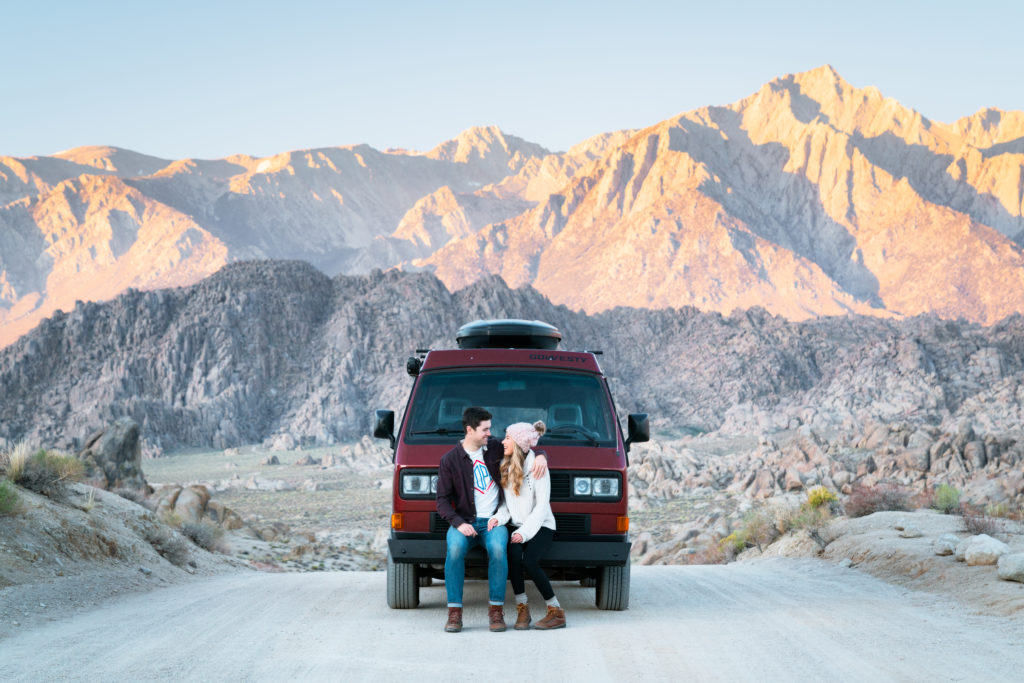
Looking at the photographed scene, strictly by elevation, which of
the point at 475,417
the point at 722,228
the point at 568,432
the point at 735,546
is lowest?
the point at 735,546

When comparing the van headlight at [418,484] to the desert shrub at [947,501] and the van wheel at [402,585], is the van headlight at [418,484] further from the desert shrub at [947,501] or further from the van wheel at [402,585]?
the desert shrub at [947,501]

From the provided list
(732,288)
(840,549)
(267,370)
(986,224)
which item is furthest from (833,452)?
(986,224)

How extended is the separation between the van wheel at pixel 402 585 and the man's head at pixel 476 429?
6.32 feet

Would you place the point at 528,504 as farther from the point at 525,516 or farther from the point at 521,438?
the point at 521,438

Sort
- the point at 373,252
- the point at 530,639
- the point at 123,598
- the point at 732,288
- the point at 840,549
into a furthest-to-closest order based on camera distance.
Answer: the point at 373,252, the point at 732,288, the point at 840,549, the point at 123,598, the point at 530,639

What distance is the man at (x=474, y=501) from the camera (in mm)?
8609

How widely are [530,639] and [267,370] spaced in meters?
79.2

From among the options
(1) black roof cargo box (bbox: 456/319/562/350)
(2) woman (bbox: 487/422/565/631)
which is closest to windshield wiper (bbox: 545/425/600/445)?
(2) woman (bbox: 487/422/565/631)

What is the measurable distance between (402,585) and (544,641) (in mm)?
2164

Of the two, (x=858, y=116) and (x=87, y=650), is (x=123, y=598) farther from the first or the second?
(x=858, y=116)

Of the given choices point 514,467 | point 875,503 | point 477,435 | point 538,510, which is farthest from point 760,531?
point 477,435

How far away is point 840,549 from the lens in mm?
16578

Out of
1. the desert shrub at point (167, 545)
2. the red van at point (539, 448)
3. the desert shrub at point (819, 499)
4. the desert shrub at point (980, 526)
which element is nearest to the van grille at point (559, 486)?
the red van at point (539, 448)

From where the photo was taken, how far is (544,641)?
328 inches
